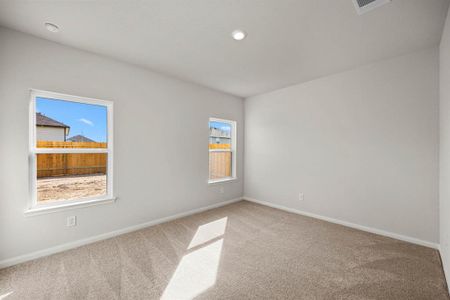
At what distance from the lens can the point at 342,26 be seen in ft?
6.62

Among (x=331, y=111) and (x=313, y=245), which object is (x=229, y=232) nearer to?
(x=313, y=245)

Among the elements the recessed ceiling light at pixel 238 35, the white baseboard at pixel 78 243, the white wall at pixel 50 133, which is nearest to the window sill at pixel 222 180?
the white baseboard at pixel 78 243

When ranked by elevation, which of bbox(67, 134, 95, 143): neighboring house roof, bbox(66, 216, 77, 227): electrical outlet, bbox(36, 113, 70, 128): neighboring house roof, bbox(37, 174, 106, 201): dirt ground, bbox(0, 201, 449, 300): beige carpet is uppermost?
bbox(36, 113, 70, 128): neighboring house roof

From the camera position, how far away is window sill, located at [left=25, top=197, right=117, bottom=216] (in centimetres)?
218

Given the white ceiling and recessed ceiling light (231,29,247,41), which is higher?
the white ceiling

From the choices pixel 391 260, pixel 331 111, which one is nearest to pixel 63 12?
pixel 331 111

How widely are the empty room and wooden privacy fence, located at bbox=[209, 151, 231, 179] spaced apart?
360mm

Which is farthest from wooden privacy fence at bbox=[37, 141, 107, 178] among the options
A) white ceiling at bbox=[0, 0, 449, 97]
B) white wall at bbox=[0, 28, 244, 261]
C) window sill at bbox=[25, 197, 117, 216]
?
white ceiling at bbox=[0, 0, 449, 97]

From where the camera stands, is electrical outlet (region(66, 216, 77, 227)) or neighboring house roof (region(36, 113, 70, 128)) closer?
neighboring house roof (region(36, 113, 70, 128))

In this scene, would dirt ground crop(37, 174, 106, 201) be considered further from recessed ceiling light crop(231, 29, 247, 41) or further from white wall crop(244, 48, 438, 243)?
white wall crop(244, 48, 438, 243)

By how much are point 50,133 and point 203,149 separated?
2319mm

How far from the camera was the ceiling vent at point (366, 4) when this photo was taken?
1.67 m

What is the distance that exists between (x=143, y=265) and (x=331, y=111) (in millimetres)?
3595

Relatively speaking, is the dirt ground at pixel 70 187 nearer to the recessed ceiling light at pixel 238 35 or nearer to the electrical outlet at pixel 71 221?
the electrical outlet at pixel 71 221
